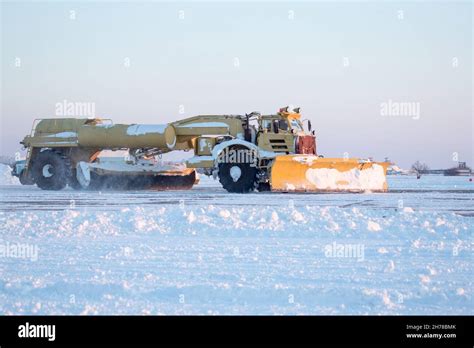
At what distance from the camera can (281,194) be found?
2308 cm

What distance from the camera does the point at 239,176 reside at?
899 inches

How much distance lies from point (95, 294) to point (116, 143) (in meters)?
18.9

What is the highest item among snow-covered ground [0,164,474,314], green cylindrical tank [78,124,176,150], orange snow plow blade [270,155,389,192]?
green cylindrical tank [78,124,176,150]

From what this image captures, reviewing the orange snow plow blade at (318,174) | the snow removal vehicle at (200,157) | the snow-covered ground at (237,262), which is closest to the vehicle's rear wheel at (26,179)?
the snow removal vehicle at (200,157)

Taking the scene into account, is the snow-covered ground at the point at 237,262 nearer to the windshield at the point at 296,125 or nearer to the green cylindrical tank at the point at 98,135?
the windshield at the point at 296,125

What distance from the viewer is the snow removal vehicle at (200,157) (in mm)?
22156

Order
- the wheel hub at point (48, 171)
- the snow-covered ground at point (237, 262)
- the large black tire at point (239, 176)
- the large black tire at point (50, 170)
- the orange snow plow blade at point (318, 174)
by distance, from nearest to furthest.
Answer: the snow-covered ground at point (237, 262), the orange snow plow blade at point (318, 174), the large black tire at point (239, 176), the large black tire at point (50, 170), the wheel hub at point (48, 171)

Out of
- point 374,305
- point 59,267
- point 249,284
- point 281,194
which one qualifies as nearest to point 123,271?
point 59,267

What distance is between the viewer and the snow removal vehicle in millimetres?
22156

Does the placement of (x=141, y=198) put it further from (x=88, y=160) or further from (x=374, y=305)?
(x=374, y=305)

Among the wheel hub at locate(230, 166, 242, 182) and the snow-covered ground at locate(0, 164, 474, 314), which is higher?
the wheel hub at locate(230, 166, 242, 182)

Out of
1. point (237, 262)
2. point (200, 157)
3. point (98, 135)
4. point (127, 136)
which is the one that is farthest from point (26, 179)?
point (237, 262)

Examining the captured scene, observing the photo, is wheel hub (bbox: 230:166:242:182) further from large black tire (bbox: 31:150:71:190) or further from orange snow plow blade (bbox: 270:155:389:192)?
large black tire (bbox: 31:150:71:190)

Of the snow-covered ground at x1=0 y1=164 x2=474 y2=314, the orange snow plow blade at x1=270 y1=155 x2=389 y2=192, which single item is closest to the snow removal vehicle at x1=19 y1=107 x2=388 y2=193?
the orange snow plow blade at x1=270 y1=155 x2=389 y2=192
